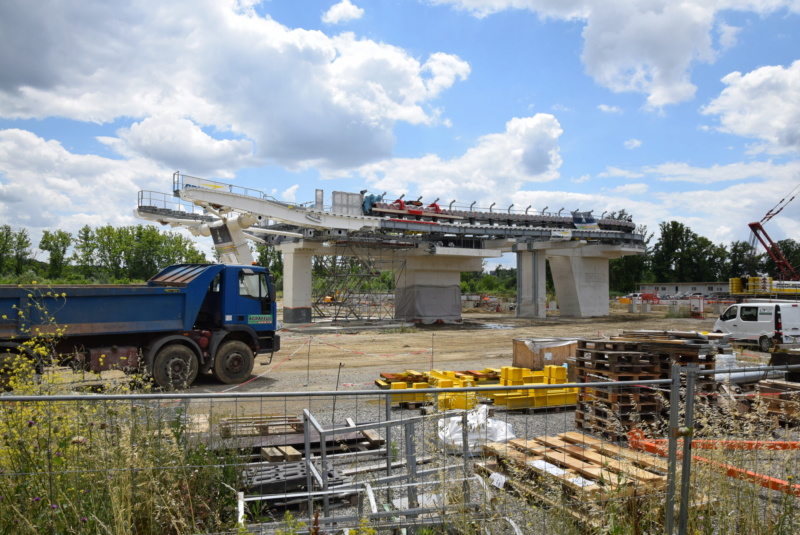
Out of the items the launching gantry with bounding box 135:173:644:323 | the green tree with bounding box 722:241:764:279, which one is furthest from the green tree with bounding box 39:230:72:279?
the green tree with bounding box 722:241:764:279

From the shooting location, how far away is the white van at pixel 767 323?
782 inches

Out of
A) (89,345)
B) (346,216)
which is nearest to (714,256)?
(346,216)

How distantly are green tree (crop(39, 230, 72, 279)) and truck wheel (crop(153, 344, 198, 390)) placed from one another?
6946 centimetres

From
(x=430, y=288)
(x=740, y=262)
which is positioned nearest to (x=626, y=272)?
(x=740, y=262)

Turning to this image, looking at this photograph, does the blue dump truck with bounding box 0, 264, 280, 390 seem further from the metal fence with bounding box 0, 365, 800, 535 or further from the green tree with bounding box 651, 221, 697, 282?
the green tree with bounding box 651, 221, 697, 282

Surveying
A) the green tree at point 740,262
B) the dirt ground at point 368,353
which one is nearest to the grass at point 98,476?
the dirt ground at point 368,353

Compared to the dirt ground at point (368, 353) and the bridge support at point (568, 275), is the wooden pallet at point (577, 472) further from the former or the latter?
the bridge support at point (568, 275)

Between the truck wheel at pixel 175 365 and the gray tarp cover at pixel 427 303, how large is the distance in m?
25.8

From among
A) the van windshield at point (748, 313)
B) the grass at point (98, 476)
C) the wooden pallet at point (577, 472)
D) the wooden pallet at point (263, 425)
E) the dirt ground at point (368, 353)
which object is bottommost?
the dirt ground at point (368, 353)

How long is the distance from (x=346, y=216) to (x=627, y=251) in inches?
982

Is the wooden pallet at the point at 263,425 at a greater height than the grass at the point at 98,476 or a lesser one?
lesser

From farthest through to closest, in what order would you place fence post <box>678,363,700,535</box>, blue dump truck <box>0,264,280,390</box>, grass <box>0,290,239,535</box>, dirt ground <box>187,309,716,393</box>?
dirt ground <box>187,309,716,393</box> < blue dump truck <box>0,264,280,390</box> < fence post <box>678,363,700,535</box> < grass <box>0,290,239,535</box>

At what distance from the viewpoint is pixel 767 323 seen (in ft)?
66.2

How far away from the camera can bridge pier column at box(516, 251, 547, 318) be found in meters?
40.6
